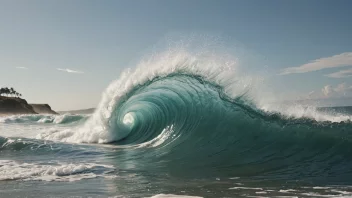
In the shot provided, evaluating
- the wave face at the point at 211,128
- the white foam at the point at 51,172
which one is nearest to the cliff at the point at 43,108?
the wave face at the point at 211,128

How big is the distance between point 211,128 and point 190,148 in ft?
6.97

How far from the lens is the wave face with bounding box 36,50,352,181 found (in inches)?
358

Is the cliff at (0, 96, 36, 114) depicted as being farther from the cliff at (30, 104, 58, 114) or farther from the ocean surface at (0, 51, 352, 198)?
the ocean surface at (0, 51, 352, 198)

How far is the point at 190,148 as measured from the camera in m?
11.9

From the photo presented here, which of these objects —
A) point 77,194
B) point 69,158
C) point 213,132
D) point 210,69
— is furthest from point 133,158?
point 210,69

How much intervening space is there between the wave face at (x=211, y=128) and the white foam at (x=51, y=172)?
1.65 metres

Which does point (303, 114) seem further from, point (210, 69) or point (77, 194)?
point (77, 194)

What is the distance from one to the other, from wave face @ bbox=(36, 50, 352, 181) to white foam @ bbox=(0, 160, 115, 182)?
1.65 m

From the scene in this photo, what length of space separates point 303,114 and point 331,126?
1657 mm

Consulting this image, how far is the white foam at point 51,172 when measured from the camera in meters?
7.82

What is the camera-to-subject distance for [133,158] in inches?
433

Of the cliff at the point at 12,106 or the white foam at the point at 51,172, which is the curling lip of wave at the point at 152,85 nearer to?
the white foam at the point at 51,172

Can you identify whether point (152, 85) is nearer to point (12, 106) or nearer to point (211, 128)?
point (211, 128)

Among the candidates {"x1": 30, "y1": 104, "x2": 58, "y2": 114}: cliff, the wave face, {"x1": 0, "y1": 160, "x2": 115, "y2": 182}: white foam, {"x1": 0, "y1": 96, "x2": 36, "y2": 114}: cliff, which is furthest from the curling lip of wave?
{"x1": 30, "y1": 104, "x2": 58, "y2": 114}: cliff
